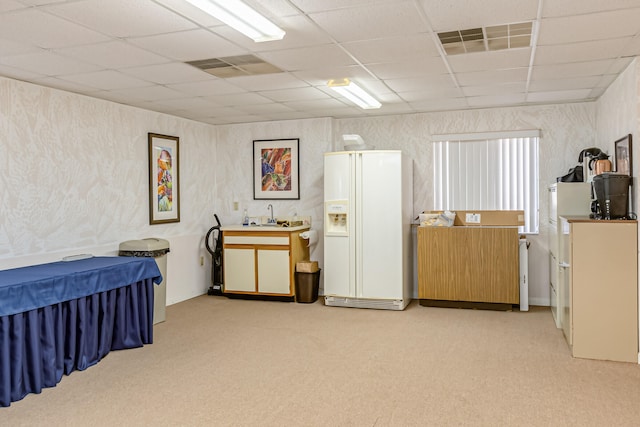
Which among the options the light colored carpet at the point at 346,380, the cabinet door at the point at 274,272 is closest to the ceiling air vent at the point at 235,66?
the light colored carpet at the point at 346,380

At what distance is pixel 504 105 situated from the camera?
249 inches

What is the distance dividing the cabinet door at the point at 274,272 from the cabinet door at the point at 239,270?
0.37ft

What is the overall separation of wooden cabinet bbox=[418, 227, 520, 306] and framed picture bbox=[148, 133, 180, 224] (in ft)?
10.2

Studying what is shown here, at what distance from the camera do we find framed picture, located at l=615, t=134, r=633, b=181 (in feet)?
14.1

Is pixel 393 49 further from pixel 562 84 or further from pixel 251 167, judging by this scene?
pixel 251 167

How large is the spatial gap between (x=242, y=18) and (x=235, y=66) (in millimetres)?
1322

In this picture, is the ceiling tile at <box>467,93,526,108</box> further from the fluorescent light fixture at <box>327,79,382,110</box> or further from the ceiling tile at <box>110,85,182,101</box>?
the ceiling tile at <box>110,85,182,101</box>

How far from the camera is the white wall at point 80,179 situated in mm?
4605

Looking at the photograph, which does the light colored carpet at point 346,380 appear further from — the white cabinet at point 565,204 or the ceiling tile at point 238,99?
the ceiling tile at point 238,99

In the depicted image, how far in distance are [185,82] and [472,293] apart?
12.7ft

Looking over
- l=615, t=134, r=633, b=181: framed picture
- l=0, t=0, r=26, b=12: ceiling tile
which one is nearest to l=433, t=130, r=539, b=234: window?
l=615, t=134, r=633, b=181: framed picture

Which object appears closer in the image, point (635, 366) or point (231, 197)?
point (635, 366)

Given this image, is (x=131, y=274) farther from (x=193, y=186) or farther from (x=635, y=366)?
(x=635, y=366)

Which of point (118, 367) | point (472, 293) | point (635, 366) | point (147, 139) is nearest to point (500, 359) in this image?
point (635, 366)
